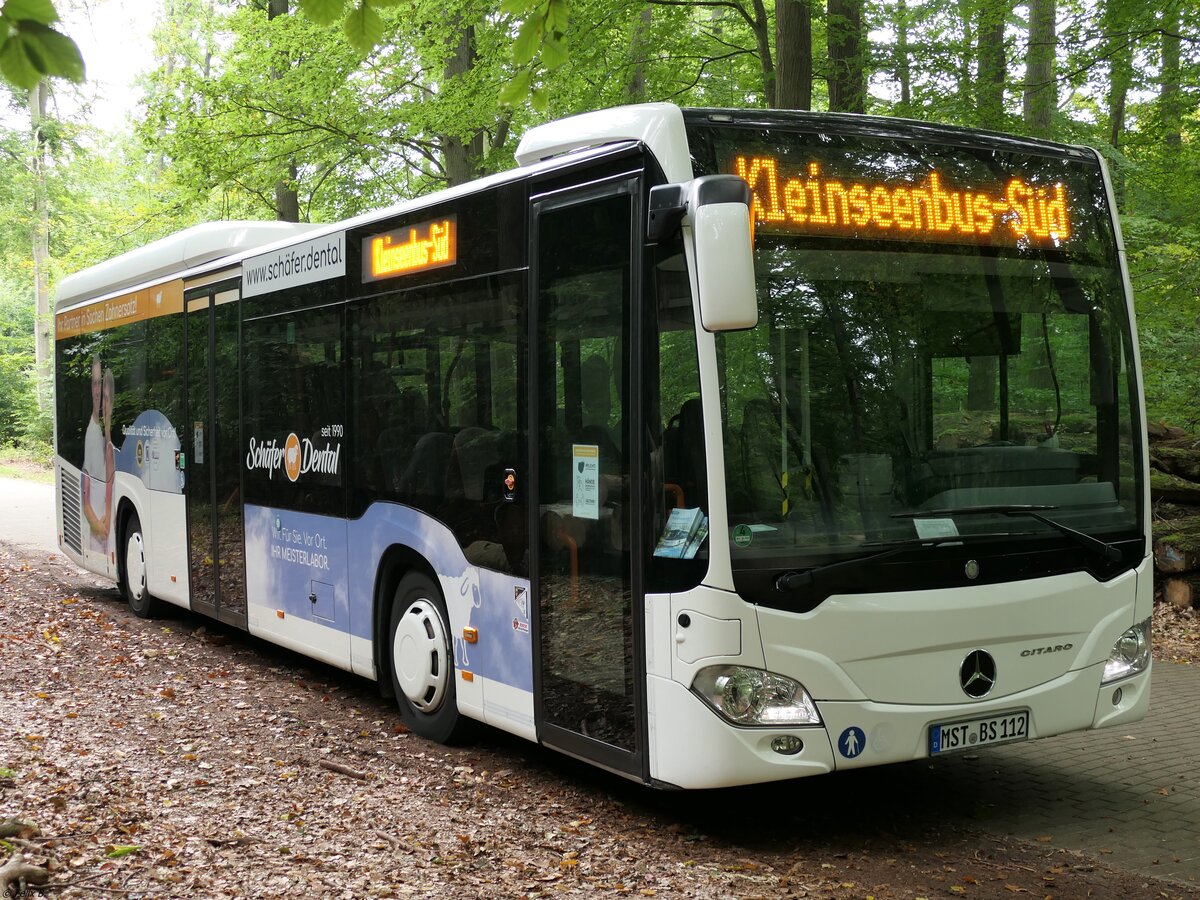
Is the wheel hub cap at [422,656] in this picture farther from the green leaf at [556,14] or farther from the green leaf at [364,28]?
the green leaf at [364,28]

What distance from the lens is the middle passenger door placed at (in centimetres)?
560

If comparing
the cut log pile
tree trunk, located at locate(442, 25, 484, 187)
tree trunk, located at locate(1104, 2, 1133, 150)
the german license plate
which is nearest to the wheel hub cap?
the german license plate

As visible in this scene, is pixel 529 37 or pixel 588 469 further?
pixel 588 469

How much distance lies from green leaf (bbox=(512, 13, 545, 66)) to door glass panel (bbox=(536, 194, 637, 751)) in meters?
1.15

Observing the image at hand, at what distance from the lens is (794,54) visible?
513 inches

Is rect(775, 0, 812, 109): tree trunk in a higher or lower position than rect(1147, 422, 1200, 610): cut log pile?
higher

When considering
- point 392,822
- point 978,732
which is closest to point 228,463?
point 392,822

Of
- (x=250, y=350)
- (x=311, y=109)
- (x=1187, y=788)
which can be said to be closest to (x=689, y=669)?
(x=1187, y=788)

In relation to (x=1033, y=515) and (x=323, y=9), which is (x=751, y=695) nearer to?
(x=1033, y=515)

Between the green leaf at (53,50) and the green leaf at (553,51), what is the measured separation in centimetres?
210

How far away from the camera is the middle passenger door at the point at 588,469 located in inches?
221

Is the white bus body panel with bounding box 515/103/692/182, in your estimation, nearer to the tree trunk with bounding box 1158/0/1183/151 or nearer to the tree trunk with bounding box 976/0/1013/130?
the tree trunk with bounding box 976/0/1013/130

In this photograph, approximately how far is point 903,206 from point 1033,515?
57.7 inches

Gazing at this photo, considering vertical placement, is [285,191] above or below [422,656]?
above
